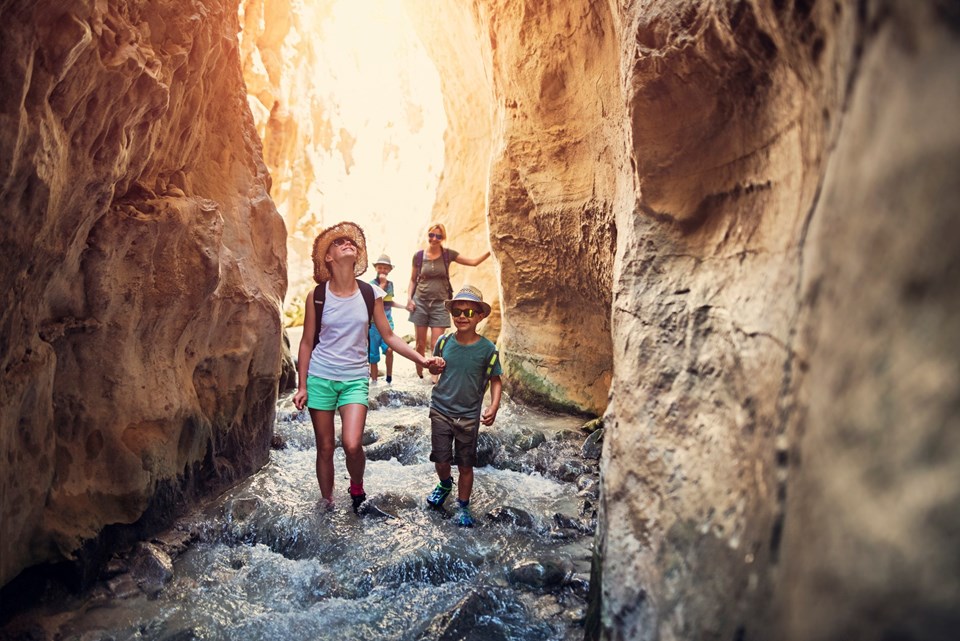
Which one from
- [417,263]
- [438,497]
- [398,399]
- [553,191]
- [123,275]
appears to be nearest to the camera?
[123,275]

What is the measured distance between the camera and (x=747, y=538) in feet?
5.17

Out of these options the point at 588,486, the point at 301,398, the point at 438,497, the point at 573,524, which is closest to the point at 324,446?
the point at 301,398

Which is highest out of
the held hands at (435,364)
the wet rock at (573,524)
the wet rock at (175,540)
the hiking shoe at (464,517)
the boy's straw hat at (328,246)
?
the boy's straw hat at (328,246)

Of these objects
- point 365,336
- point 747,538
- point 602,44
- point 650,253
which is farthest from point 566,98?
point 747,538

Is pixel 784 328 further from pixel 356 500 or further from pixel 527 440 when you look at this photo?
pixel 527 440

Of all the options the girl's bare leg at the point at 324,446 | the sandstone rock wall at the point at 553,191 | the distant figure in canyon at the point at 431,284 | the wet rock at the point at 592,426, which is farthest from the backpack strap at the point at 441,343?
the distant figure in canyon at the point at 431,284

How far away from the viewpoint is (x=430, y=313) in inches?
332

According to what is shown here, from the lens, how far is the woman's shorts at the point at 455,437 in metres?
4.33

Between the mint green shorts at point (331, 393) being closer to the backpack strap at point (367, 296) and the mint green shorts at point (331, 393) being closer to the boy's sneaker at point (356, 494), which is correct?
the backpack strap at point (367, 296)

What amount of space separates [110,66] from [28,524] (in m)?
2.16

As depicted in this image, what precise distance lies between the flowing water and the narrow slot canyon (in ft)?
0.07

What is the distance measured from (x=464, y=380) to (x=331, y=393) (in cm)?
90

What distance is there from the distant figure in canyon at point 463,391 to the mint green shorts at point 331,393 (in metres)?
0.52

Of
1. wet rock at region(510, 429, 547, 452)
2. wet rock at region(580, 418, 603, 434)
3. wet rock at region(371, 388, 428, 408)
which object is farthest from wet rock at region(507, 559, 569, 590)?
wet rock at region(371, 388, 428, 408)
